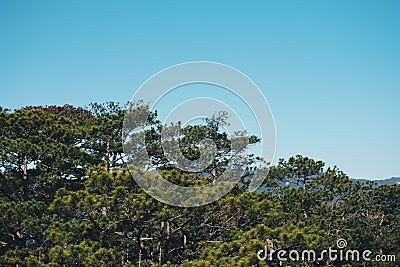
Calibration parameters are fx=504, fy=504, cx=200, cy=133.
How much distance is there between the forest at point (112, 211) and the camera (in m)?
8.03

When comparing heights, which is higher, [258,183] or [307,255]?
[258,183]

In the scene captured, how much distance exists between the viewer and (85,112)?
56.6ft

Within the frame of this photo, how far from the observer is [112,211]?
8.33m

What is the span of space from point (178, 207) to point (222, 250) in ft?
3.32

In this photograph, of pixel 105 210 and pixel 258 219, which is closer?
pixel 105 210

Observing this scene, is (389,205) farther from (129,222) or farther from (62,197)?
(62,197)

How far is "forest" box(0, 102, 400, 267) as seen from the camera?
8031mm

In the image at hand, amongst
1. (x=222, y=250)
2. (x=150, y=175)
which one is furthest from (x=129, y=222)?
(x=222, y=250)
